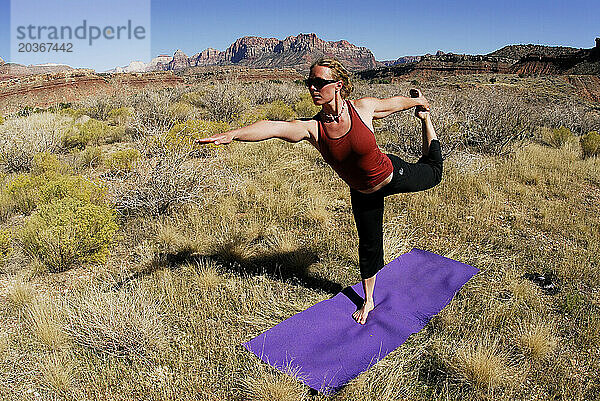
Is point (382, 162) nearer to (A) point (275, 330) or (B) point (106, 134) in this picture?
(A) point (275, 330)

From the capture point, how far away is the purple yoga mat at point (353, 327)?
271 cm

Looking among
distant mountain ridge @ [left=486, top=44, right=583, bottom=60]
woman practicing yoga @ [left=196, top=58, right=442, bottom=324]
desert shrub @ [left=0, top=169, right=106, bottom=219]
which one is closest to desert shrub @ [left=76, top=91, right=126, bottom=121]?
desert shrub @ [left=0, top=169, right=106, bottom=219]

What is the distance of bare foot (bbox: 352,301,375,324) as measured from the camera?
3.18 m

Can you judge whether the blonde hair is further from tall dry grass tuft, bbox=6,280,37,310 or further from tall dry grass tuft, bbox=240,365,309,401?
tall dry grass tuft, bbox=6,280,37,310

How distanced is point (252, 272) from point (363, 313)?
1258mm

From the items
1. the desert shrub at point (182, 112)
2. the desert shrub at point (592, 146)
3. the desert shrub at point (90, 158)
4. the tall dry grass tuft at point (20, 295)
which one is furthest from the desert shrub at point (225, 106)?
the desert shrub at point (592, 146)

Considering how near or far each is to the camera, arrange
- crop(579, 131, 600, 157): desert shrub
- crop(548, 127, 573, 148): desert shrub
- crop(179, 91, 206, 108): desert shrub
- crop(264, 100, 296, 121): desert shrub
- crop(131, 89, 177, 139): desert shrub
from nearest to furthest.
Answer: crop(579, 131, 600, 157): desert shrub < crop(548, 127, 573, 148): desert shrub < crop(131, 89, 177, 139): desert shrub < crop(264, 100, 296, 121): desert shrub < crop(179, 91, 206, 108): desert shrub

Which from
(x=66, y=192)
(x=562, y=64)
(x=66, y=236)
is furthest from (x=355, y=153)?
(x=562, y=64)

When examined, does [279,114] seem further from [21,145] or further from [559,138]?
[559,138]

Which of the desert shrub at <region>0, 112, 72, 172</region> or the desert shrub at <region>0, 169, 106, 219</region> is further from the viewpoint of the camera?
the desert shrub at <region>0, 112, 72, 172</region>

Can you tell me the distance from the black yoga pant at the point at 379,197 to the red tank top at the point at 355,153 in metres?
0.22

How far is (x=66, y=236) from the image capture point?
392 cm

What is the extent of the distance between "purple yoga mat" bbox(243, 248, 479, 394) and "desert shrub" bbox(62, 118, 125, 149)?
8.23m

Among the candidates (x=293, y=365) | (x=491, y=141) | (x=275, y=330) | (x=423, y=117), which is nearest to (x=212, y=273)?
(x=275, y=330)
